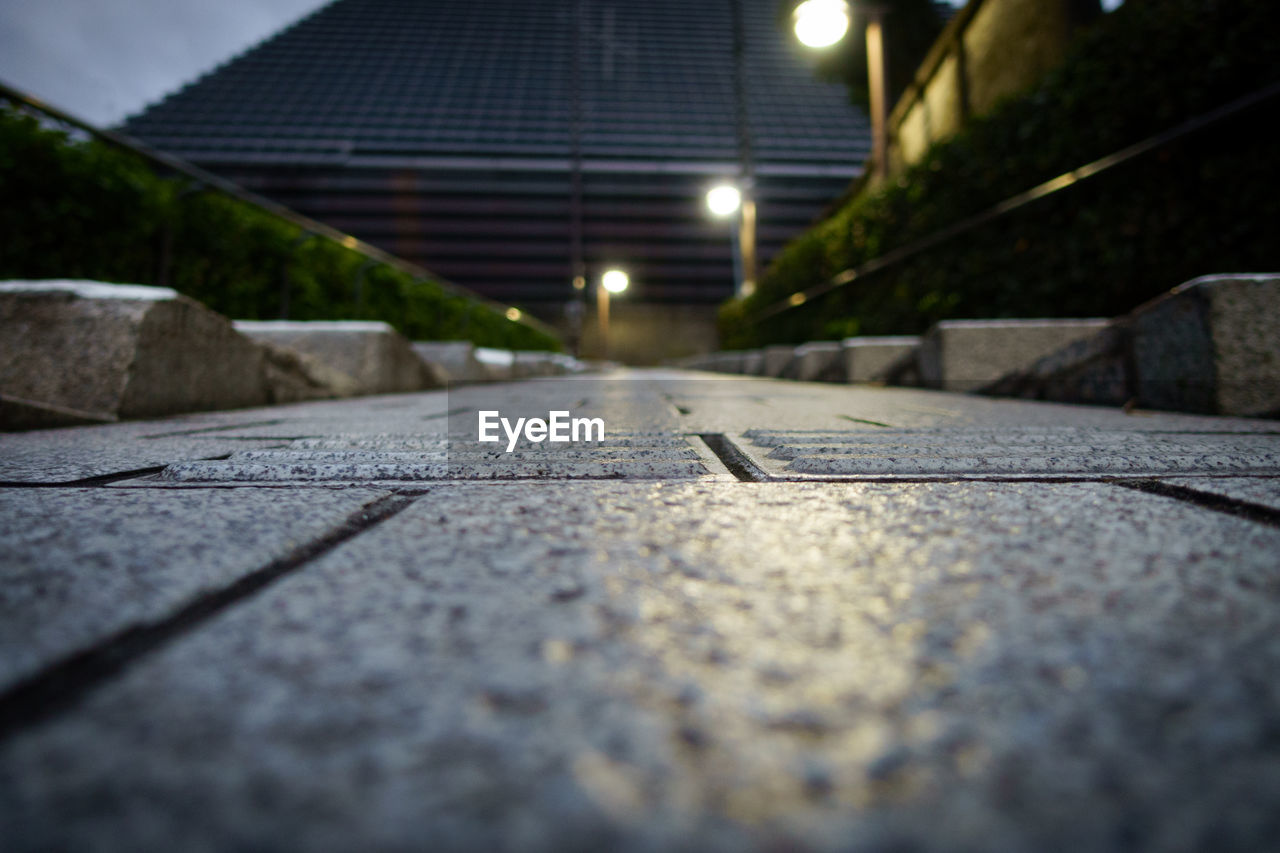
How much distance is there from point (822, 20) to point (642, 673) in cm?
886

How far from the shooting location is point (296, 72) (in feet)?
138

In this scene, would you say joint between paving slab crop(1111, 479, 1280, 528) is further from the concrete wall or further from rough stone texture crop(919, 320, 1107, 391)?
the concrete wall

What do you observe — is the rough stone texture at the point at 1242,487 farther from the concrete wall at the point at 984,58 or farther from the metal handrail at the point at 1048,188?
the concrete wall at the point at 984,58

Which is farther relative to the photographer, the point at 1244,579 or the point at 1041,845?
the point at 1244,579

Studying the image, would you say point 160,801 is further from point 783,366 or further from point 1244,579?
point 783,366

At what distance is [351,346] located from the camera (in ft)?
13.5

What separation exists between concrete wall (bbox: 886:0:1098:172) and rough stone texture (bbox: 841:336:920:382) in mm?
2091

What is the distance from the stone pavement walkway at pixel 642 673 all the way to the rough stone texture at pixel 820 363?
176 inches

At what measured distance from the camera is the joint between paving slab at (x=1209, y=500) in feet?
2.57

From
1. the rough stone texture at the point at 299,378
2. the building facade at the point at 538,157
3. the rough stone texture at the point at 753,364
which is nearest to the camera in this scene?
the rough stone texture at the point at 299,378

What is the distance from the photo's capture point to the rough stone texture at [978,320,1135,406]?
8.88 feet

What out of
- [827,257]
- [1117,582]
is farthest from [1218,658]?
[827,257]

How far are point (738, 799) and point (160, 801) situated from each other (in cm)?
30

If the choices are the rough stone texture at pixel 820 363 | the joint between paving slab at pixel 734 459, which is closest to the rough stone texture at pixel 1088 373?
the rough stone texture at pixel 820 363
